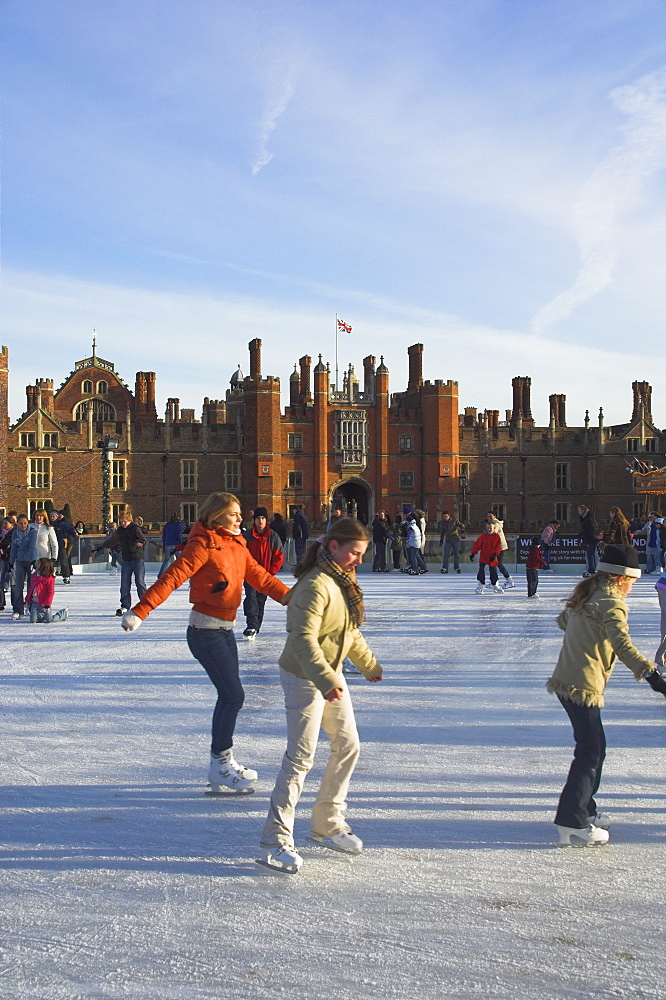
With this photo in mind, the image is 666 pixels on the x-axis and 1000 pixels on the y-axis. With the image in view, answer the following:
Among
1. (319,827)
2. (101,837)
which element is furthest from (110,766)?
(319,827)

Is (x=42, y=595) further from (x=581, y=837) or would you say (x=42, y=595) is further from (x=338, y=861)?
(x=581, y=837)

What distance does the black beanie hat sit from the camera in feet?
12.8

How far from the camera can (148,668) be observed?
7.95 metres

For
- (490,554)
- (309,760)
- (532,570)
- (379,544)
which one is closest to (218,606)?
(309,760)

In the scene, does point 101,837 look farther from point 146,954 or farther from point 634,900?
point 634,900

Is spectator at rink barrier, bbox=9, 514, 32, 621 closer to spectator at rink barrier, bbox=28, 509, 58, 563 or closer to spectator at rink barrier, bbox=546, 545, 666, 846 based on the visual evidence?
spectator at rink barrier, bbox=28, 509, 58, 563

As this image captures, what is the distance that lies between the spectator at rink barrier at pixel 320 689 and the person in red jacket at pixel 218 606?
669 mm

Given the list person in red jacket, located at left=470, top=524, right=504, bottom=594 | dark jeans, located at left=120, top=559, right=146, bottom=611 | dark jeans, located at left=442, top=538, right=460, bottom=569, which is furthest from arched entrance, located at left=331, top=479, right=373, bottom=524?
dark jeans, located at left=120, top=559, right=146, bottom=611

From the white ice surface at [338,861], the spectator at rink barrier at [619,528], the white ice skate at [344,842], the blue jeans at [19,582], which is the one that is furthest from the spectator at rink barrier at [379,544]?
the white ice skate at [344,842]

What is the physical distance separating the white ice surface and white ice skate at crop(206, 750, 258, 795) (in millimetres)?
66

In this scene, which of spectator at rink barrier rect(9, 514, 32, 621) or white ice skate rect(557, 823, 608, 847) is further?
spectator at rink barrier rect(9, 514, 32, 621)

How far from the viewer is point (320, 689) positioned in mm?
3465

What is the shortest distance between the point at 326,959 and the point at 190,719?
10.9 feet

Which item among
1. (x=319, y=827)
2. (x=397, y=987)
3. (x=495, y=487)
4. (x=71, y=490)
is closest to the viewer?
(x=397, y=987)
